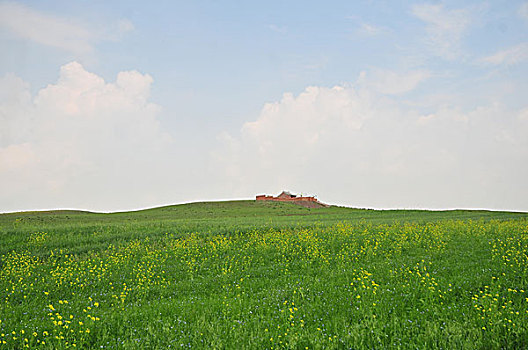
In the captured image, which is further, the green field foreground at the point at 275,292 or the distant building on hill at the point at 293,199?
the distant building on hill at the point at 293,199

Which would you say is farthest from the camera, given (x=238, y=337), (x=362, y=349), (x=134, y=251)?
(x=134, y=251)

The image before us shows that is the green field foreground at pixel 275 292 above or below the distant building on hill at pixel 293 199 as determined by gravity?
below

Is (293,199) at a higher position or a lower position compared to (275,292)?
higher

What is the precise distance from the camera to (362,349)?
7.42 meters

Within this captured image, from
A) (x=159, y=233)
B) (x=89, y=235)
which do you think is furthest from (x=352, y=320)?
(x=89, y=235)

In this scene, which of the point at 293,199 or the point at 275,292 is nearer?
the point at 275,292

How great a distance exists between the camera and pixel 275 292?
38.6 feet

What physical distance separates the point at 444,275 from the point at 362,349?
6.54m

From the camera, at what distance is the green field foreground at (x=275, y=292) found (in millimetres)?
8297

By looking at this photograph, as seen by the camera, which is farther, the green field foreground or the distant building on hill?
the distant building on hill

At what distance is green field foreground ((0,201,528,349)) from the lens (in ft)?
27.2

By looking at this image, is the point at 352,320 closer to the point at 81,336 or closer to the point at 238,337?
the point at 238,337

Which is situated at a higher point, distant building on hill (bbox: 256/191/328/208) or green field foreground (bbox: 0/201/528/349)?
distant building on hill (bbox: 256/191/328/208)

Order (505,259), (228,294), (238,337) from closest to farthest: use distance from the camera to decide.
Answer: (238,337)
(228,294)
(505,259)
